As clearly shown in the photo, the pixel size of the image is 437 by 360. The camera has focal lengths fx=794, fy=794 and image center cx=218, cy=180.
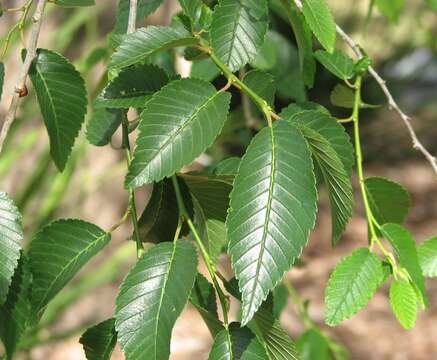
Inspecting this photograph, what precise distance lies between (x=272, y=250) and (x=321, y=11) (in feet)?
0.88

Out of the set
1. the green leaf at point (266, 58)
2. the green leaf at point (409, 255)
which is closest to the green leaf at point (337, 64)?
the green leaf at point (409, 255)

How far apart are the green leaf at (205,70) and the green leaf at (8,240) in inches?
22.1

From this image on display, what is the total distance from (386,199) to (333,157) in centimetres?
26

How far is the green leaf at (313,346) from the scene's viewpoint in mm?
1558

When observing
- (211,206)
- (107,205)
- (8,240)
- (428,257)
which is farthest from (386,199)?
(107,205)

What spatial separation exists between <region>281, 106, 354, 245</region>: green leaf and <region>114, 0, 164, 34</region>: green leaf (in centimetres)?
27

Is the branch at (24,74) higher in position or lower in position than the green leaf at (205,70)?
lower

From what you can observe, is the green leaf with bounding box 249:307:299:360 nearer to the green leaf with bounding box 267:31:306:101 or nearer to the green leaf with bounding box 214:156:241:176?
the green leaf with bounding box 214:156:241:176

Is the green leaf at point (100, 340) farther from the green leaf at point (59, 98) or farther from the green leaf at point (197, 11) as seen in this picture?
the green leaf at point (197, 11)

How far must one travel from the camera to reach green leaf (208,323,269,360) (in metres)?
0.68

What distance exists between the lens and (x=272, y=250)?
64cm

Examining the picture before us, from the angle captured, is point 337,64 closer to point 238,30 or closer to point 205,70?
point 238,30

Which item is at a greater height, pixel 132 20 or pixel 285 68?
pixel 285 68

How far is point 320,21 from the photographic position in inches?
30.5
